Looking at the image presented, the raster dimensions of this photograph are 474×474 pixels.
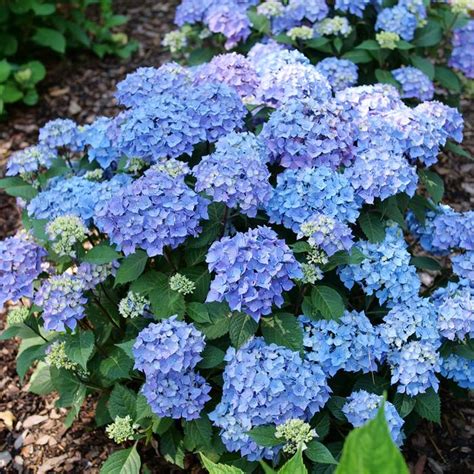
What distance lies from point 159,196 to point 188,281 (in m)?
0.33

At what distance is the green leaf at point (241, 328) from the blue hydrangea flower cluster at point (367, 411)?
0.43 metres

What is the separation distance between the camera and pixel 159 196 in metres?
2.50

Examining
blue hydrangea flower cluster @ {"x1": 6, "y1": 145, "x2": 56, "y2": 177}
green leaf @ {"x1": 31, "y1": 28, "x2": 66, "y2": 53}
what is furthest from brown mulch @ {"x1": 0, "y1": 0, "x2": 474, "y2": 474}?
green leaf @ {"x1": 31, "y1": 28, "x2": 66, "y2": 53}

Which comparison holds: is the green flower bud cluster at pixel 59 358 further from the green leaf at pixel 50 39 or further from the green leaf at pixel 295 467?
the green leaf at pixel 50 39

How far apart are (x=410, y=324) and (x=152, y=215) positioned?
101 cm

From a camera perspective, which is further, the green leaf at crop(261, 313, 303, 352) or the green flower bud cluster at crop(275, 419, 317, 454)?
the green leaf at crop(261, 313, 303, 352)

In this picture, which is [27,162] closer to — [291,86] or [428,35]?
[291,86]

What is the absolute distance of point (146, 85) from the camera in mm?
3049

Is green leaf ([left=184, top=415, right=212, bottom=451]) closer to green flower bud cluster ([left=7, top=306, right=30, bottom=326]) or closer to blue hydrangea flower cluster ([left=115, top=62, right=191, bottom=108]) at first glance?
green flower bud cluster ([left=7, top=306, right=30, bottom=326])

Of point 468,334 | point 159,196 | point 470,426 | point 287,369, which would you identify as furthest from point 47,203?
point 470,426

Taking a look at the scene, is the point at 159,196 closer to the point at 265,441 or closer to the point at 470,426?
the point at 265,441

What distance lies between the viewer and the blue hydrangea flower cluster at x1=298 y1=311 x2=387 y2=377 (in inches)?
102

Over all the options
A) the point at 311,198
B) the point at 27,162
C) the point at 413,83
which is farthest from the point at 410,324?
the point at 27,162

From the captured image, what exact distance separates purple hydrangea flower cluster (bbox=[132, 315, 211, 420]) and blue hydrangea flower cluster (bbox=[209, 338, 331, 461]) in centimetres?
11
